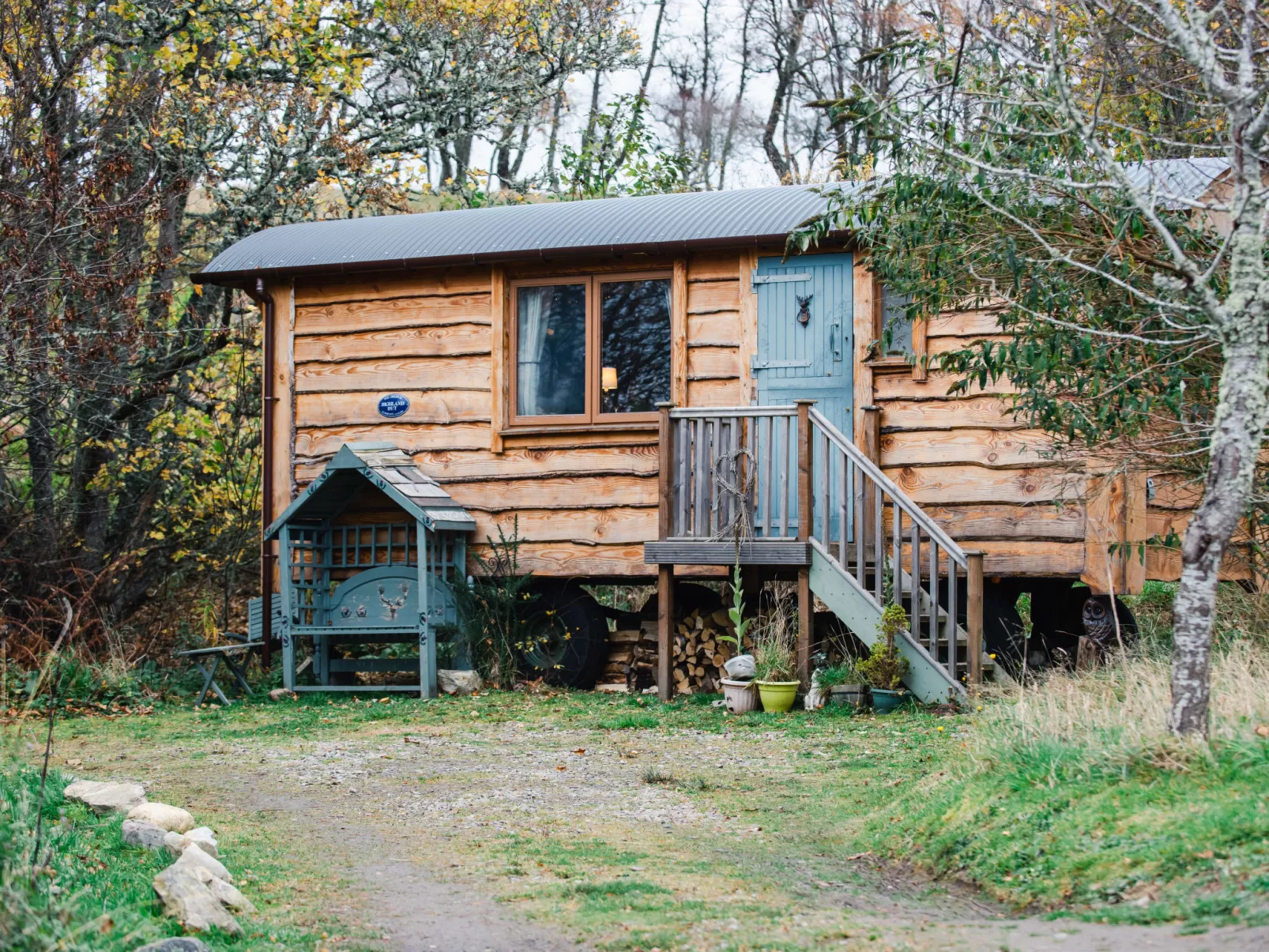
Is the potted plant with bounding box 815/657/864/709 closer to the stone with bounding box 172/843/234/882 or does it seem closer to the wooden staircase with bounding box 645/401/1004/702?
the wooden staircase with bounding box 645/401/1004/702

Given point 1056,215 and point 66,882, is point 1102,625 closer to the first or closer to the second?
point 1056,215

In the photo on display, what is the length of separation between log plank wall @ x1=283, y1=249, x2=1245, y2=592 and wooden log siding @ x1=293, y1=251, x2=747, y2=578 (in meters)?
0.01

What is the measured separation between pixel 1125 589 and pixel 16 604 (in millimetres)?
9524

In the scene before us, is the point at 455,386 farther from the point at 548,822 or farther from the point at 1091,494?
the point at 548,822

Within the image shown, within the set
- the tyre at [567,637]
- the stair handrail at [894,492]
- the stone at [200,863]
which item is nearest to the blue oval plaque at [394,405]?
the tyre at [567,637]

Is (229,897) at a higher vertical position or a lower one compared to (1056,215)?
lower

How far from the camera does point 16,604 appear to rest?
12.6 meters

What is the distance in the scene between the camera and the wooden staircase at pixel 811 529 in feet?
30.9

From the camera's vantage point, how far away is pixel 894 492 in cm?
944

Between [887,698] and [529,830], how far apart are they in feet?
13.1

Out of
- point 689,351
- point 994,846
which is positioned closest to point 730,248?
point 689,351

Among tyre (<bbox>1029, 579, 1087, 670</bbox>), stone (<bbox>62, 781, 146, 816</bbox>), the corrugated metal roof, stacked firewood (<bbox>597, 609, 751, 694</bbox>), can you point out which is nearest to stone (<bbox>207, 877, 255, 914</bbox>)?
stone (<bbox>62, 781, 146, 816</bbox>)

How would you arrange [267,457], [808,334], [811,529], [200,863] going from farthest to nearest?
[267,457] < [808,334] < [811,529] < [200,863]

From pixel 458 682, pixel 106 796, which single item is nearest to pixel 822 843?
pixel 106 796
